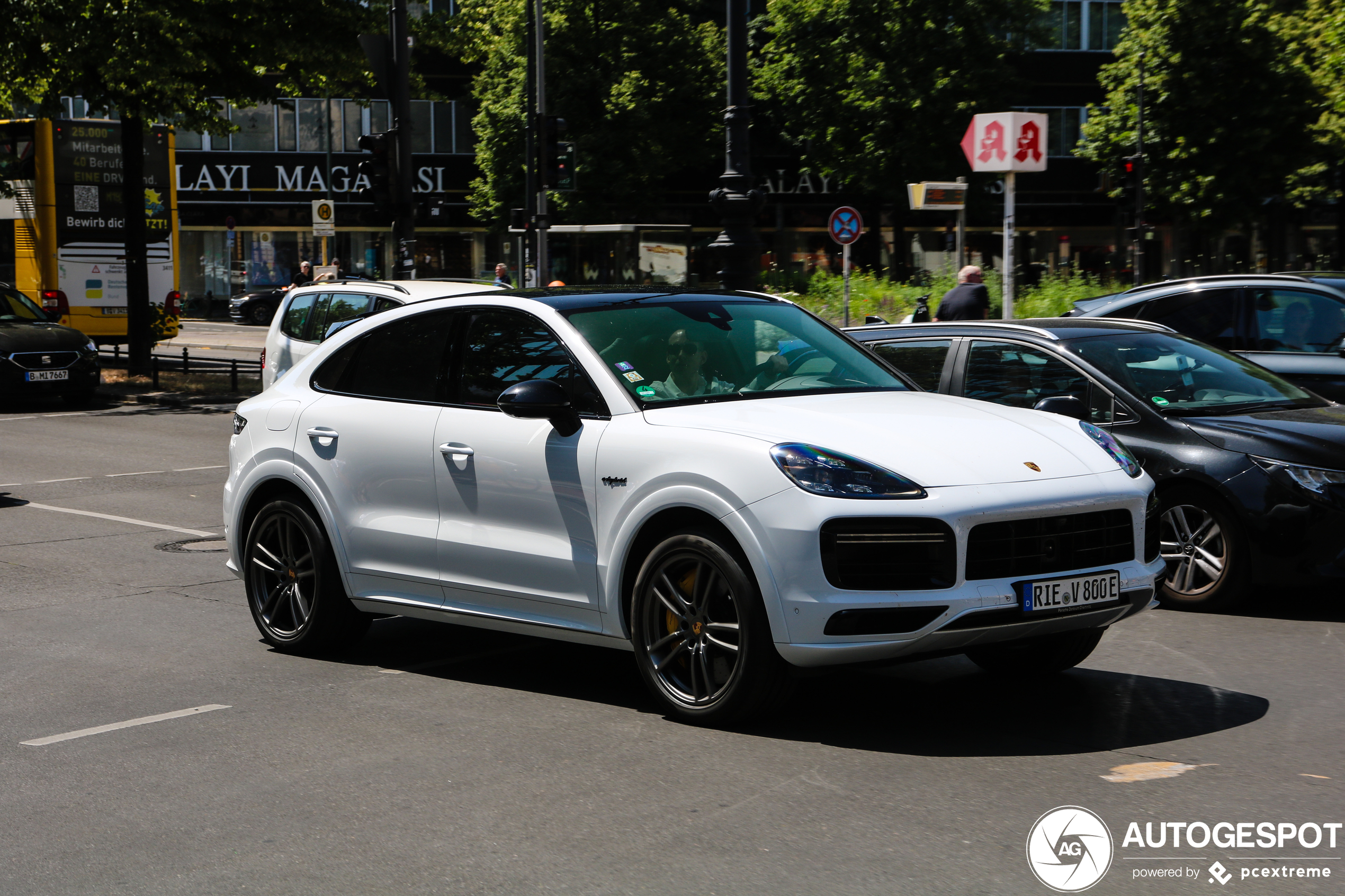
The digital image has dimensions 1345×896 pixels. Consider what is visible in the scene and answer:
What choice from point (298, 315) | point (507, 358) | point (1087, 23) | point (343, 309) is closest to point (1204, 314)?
point (507, 358)

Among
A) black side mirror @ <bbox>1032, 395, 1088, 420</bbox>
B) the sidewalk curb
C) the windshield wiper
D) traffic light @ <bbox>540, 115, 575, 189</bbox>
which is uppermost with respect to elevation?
traffic light @ <bbox>540, 115, 575, 189</bbox>

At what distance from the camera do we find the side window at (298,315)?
1524 cm

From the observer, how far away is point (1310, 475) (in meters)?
7.62

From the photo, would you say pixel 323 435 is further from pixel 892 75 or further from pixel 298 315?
pixel 892 75

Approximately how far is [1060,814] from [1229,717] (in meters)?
1.50

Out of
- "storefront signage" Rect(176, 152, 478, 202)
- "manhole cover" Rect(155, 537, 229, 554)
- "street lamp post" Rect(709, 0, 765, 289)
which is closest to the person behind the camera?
"manhole cover" Rect(155, 537, 229, 554)

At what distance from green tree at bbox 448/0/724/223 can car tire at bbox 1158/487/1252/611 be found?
44652mm

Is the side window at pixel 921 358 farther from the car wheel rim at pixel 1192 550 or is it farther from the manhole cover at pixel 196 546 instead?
the manhole cover at pixel 196 546

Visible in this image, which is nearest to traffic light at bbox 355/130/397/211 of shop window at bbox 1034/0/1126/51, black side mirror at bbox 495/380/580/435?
black side mirror at bbox 495/380/580/435

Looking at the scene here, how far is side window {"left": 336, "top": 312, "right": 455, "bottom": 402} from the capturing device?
669 centimetres

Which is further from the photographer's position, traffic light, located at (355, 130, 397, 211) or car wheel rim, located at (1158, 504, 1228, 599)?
traffic light, located at (355, 130, 397, 211)

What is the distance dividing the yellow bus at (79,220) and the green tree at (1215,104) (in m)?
30.8

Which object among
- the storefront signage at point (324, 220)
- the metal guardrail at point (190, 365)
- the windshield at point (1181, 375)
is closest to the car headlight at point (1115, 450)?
the windshield at point (1181, 375)
